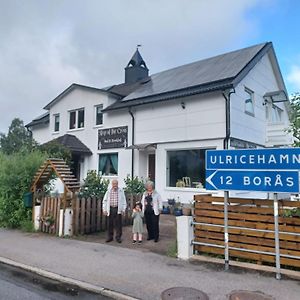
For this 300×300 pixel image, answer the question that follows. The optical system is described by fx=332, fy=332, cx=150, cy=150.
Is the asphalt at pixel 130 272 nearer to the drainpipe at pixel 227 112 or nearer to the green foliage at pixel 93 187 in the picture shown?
the green foliage at pixel 93 187

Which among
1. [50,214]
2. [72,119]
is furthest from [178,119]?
[72,119]

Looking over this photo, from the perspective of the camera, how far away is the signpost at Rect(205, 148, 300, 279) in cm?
604

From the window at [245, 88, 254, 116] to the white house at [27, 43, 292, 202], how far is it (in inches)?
2.1

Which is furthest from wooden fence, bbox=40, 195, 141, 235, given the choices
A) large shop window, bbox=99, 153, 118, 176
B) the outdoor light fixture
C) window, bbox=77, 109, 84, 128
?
the outdoor light fixture

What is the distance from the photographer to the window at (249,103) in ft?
54.5

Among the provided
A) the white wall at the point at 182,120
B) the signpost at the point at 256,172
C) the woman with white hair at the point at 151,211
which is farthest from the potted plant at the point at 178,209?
the signpost at the point at 256,172

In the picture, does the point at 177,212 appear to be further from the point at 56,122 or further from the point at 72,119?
the point at 56,122

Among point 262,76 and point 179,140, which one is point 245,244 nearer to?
point 179,140

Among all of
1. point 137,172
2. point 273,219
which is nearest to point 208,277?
point 273,219

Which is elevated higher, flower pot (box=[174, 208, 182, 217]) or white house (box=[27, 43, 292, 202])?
white house (box=[27, 43, 292, 202])

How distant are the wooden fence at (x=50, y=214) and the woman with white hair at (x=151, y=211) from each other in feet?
9.39

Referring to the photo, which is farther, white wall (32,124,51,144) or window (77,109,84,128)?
white wall (32,124,51,144)

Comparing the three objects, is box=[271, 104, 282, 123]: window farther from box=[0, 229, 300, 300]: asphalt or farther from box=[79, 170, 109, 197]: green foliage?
box=[0, 229, 300, 300]: asphalt

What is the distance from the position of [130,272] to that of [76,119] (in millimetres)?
16886
